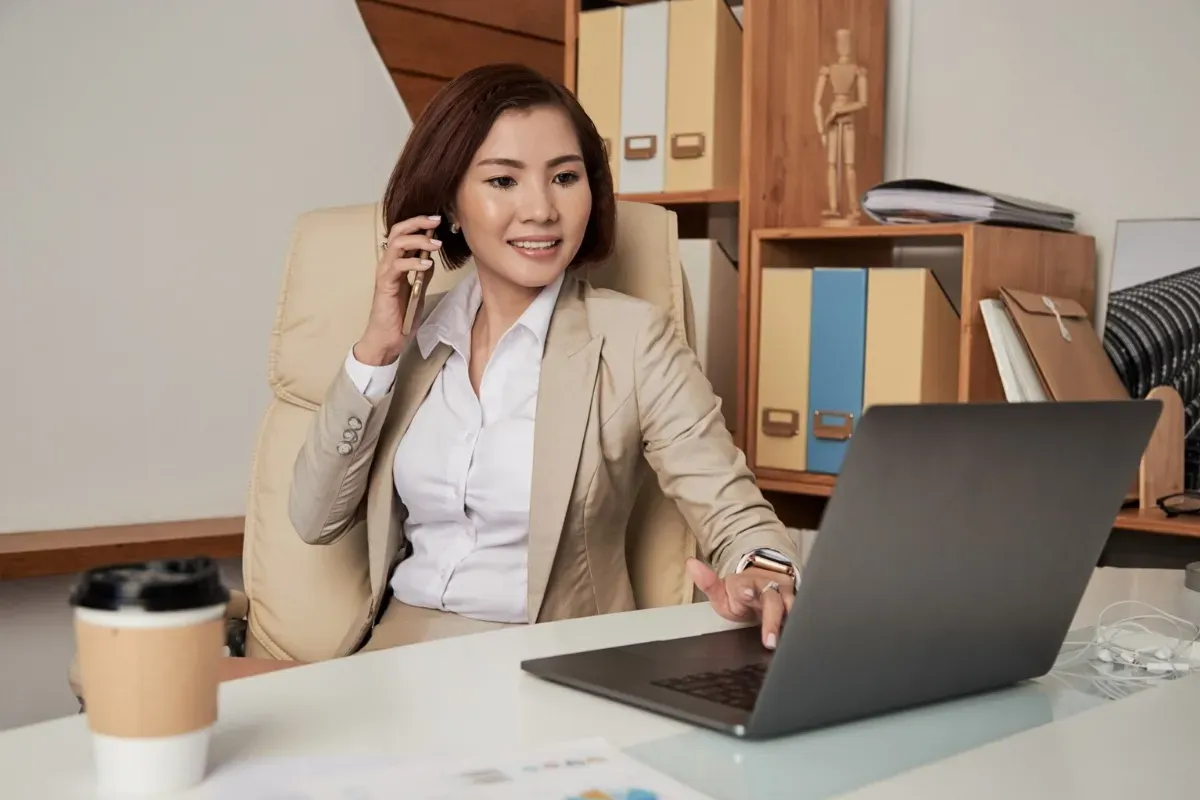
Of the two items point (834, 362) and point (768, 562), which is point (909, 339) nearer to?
point (834, 362)

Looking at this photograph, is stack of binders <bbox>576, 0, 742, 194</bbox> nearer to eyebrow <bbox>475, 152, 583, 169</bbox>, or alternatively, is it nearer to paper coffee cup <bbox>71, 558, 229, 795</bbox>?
eyebrow <bbox>475, 152, 583, 169</bbox>

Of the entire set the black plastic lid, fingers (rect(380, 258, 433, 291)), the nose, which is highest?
the nose

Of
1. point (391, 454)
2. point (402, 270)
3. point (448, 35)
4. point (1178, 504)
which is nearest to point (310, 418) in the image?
point (391, 454)

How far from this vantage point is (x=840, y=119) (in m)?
2.34

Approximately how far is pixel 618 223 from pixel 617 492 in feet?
1.28

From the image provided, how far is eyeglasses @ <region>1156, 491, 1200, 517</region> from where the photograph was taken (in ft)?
6.24

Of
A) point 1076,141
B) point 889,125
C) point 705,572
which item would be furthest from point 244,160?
point 705,572

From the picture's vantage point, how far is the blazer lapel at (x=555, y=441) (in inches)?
63.6

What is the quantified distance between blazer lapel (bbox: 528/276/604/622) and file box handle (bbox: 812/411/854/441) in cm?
67

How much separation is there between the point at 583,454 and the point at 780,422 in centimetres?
73

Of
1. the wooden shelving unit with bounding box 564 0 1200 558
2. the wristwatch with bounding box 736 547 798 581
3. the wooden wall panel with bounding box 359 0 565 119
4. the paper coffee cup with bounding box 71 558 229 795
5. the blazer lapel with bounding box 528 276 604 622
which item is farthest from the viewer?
the wooden wall panel with bounding box 359 0 565 119

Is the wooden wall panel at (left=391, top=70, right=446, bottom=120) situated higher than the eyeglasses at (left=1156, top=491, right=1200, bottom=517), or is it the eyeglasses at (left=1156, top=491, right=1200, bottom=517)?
the wooden wall panel at (left=391, top=70, right=446, bottom=120)

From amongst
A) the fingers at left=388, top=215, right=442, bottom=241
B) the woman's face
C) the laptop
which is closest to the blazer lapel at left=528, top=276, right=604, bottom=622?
the woman's face

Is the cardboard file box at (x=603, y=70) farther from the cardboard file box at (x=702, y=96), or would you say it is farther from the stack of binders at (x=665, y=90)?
the cardboard file box at (x=702, y=96)
